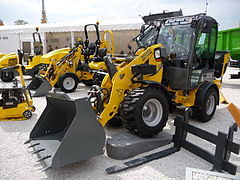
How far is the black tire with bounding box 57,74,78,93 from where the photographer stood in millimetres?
7598

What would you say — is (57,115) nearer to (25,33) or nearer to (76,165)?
(76,165)

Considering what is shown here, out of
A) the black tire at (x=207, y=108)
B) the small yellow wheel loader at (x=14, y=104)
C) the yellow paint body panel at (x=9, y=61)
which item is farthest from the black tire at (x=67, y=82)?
the black tire at (x=207, y=108)

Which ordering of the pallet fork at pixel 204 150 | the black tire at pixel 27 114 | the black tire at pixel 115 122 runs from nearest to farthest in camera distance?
the pallet fork at pixel 204 150 → the black tire at pixel 115 122 → the black tire at pixel 27 114

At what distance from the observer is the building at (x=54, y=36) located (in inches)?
606

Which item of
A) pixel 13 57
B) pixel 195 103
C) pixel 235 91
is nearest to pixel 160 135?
pixel 195 103

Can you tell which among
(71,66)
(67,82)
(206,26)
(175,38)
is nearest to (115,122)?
(175,38)

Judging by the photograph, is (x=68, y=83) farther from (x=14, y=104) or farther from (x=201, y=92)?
(x=201, y=92)

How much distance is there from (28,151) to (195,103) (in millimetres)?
3288

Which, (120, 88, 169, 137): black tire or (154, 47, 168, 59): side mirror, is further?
(154, 47, 168, 59): side mirror

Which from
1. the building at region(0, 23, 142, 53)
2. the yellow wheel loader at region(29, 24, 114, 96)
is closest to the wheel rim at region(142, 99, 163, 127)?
the yellow wheel loader at region(29, 24, 114, 96)

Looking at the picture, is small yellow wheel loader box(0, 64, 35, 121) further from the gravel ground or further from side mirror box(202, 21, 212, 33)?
side mirror box(202, 21, 212, 33)

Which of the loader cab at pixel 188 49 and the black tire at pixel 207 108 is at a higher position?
the loader cab at pixel 188 49

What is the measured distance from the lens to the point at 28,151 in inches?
130

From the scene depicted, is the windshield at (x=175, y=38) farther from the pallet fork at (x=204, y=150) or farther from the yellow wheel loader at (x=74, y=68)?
the yellow wheel loader at (x=74, y=68)
